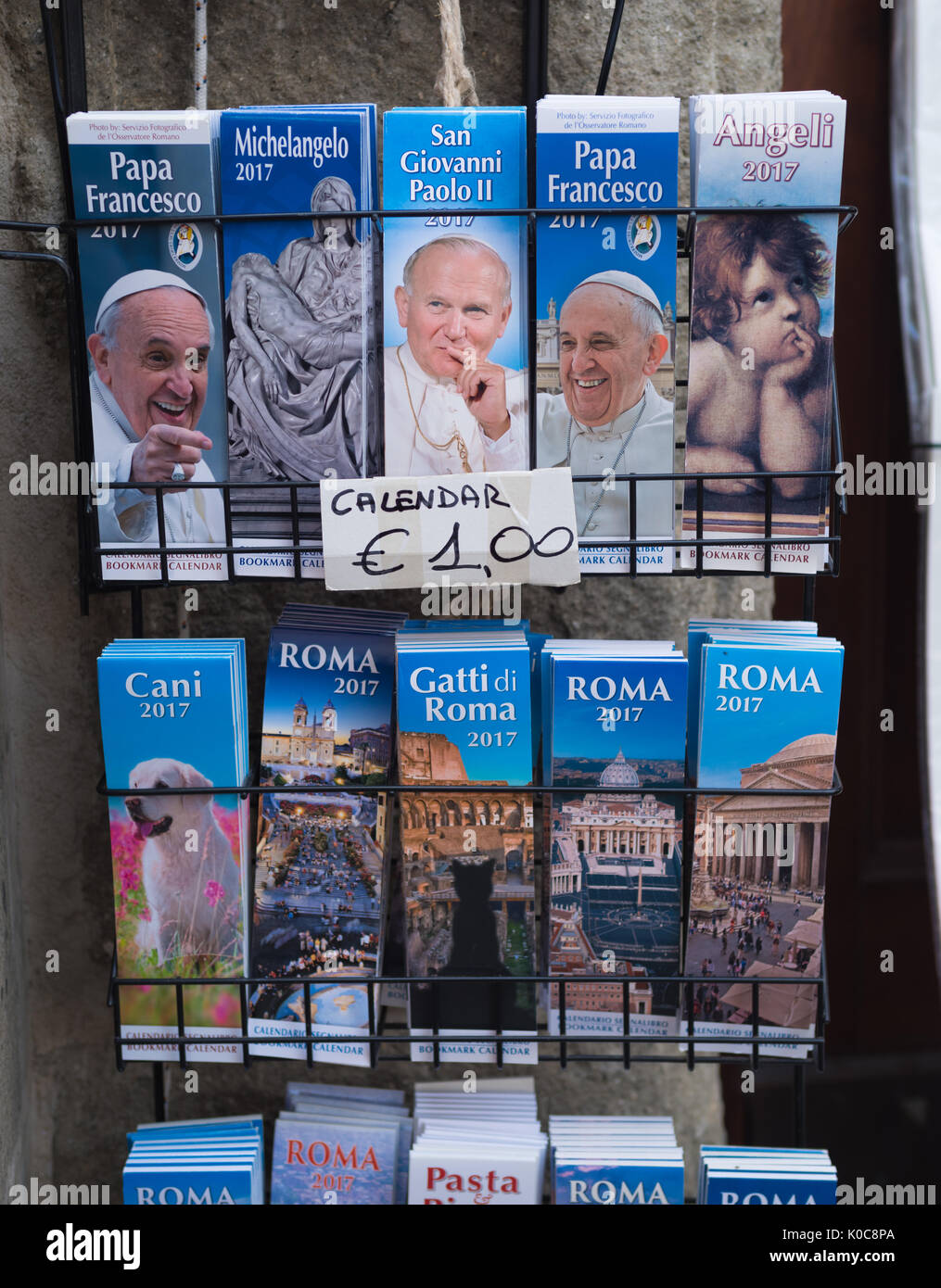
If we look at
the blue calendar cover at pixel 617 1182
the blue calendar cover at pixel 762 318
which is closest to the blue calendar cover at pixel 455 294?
the blue calendar cover at pixel 762 318

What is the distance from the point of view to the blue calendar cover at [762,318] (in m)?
0.75

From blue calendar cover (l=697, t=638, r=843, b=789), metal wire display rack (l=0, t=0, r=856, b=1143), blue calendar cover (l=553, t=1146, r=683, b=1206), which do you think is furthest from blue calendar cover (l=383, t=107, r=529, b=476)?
blue calendar cover (l=553, t=1146, r=683, b=1206)

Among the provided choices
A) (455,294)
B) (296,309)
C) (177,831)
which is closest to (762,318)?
(455,294)

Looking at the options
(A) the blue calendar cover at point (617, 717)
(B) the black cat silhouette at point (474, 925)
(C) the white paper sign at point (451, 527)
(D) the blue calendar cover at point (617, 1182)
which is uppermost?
(C) the white paper sign at point (451, 527)

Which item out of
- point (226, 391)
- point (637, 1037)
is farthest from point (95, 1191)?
point (226, 391)

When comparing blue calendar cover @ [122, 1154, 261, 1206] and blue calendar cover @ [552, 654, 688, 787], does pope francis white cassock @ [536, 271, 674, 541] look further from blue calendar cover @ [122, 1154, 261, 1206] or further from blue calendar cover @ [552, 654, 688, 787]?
blue calendar cover @ [122, 1154, 261, 1206]

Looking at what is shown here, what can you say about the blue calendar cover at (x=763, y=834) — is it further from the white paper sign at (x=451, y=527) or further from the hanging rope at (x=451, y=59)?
the hanging rope at (x=451, y=59)

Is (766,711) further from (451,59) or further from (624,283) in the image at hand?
(451,59)

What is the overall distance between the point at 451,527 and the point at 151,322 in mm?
306

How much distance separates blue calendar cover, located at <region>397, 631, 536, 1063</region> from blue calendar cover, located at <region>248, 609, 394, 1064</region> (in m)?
0.04

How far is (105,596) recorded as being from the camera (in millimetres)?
1014

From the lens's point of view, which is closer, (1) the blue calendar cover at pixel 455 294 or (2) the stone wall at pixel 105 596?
(1) the blue calendar cover at pixel 455 294

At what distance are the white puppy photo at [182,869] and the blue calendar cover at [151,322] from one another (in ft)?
0.60

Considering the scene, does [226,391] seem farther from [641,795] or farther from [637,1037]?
[637,1037]
